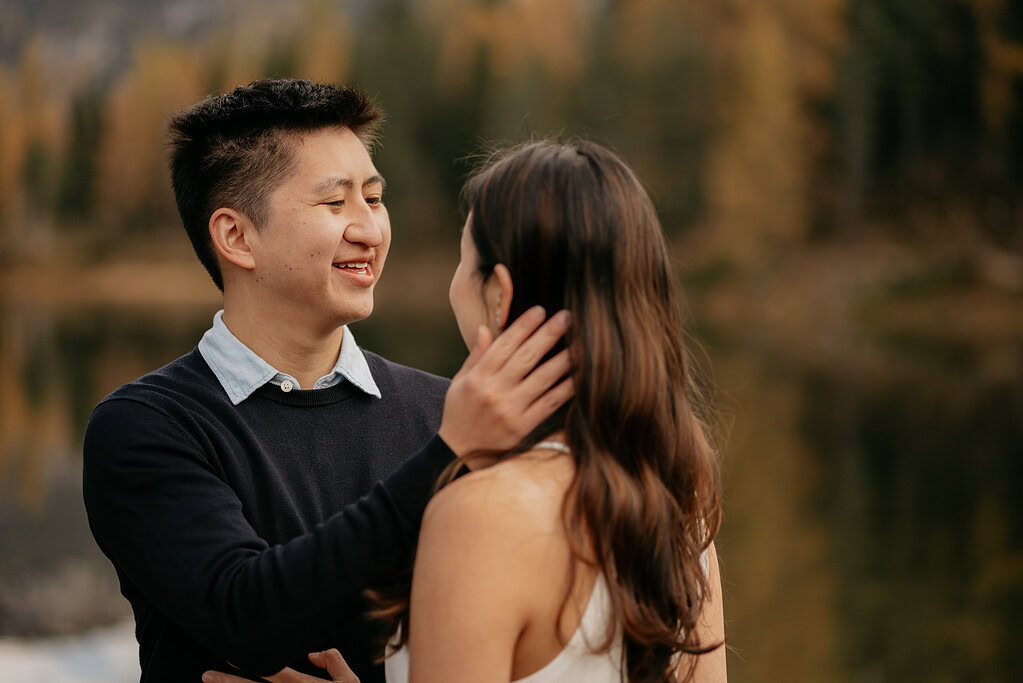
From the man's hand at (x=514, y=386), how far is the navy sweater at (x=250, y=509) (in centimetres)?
10

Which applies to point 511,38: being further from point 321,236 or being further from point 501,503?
point 501,503

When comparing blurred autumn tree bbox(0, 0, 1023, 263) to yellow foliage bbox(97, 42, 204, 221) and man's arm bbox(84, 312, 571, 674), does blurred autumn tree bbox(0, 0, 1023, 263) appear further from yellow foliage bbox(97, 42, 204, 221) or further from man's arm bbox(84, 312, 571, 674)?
man's arm bbox(84, 312, 571, 674)

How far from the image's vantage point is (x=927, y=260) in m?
27.2

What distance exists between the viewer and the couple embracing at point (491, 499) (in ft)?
5.79

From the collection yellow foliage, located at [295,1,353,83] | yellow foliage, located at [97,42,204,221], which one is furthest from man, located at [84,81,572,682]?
yellow foliage, located at [295,1,353,83]

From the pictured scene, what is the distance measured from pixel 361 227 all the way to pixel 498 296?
2.73ft

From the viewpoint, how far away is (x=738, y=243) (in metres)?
31.4

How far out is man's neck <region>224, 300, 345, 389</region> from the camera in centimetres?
265

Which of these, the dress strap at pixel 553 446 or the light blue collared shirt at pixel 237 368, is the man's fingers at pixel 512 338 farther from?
the light blue collared shirt at pixel 237 368

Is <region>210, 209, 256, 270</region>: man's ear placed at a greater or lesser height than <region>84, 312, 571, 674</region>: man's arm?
greater

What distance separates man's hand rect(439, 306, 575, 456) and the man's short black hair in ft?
3.23

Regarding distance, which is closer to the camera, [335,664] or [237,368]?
[335,664]

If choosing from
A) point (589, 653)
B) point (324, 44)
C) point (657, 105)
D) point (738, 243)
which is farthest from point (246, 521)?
point (324, 44)

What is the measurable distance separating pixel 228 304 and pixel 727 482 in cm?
770
